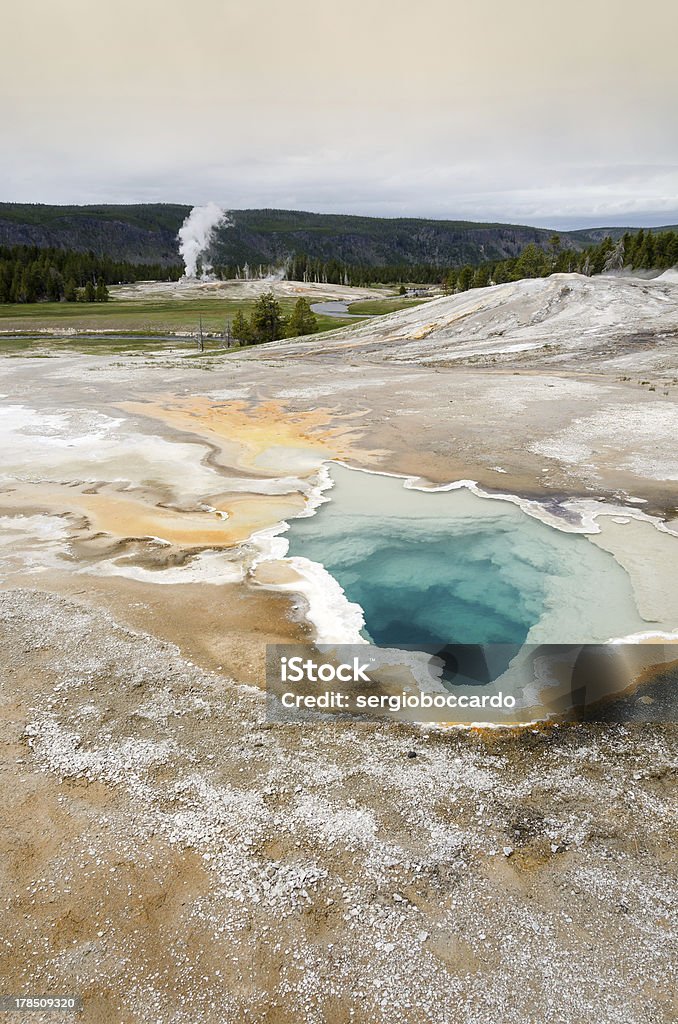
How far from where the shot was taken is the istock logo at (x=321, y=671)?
9742mm

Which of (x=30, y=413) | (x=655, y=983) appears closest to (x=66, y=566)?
(x=655, y=983)

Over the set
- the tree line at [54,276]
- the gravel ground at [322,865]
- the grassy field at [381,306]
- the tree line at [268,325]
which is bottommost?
the gravel ground at [322,865]

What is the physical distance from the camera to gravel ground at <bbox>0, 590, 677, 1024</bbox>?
561cm

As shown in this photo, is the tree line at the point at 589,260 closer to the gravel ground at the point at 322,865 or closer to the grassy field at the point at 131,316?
the grassy field at the point at 131,316

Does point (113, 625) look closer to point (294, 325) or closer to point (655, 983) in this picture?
point (655, 983)

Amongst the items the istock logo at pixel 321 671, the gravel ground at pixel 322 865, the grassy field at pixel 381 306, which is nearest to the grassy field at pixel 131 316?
the grassy field at pixel 381 306

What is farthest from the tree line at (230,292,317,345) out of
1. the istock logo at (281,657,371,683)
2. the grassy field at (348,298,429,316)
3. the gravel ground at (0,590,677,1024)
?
the gravel ground at (0,590,677,1024)

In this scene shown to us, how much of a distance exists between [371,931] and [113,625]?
7.14 meters

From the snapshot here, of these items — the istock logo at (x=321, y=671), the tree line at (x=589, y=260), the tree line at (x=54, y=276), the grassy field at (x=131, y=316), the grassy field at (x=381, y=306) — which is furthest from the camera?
the tree line at (x=54, y=276)

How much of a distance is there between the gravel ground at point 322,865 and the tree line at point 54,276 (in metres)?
130

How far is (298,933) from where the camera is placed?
605 cm

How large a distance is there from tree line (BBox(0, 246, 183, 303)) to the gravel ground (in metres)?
130

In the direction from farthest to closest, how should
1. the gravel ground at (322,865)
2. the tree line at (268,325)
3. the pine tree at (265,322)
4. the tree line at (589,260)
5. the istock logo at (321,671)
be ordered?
1. the tree line at (589,260)
2. the tree line at (268,325)
3. the pine tree at (265,322)
4. the istock logo at (321,671)
5. the gravel ground at (322,865)

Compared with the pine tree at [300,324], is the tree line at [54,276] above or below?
above
